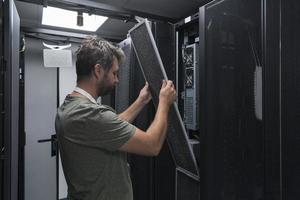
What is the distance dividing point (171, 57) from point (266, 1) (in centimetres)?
95

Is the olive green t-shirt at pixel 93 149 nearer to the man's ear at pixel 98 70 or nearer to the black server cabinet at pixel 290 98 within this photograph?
the man's ear at pixel 98 70

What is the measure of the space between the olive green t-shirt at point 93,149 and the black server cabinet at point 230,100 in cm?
40

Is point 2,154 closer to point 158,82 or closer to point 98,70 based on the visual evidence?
point 98,70

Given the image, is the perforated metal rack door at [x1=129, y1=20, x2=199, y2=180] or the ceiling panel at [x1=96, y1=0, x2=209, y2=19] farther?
the ceiling panel at [x1=96, y1=0, x2=209, y2=19]

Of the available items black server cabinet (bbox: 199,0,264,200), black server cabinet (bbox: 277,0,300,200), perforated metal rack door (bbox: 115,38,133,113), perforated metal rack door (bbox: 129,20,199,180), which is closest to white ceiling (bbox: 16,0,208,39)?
perforated metal rack door (bbox: 115,38,133,113)

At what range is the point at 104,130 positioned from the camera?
104 centimetres

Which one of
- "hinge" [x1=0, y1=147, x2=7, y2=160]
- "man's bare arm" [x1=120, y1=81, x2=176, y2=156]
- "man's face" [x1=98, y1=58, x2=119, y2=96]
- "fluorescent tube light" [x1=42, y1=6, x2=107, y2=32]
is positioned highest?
"fluorescent tube light" [x1=42, y1=6, x2=107, y2=32]

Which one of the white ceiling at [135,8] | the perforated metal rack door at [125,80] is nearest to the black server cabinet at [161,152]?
the perforated metal rack door at [125,80]

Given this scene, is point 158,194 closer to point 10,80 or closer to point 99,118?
point 99,118

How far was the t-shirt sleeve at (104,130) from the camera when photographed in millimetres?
1037

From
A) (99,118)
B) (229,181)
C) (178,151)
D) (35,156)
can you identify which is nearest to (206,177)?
(229,181)

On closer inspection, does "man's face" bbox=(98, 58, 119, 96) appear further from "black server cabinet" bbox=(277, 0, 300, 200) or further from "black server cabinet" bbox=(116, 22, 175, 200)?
"black server cabinet" bbox=(277, 0, 300, 200)

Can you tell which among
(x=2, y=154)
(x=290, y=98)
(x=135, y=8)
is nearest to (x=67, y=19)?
(x=135, y=8)

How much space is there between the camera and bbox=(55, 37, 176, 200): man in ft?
3.44
